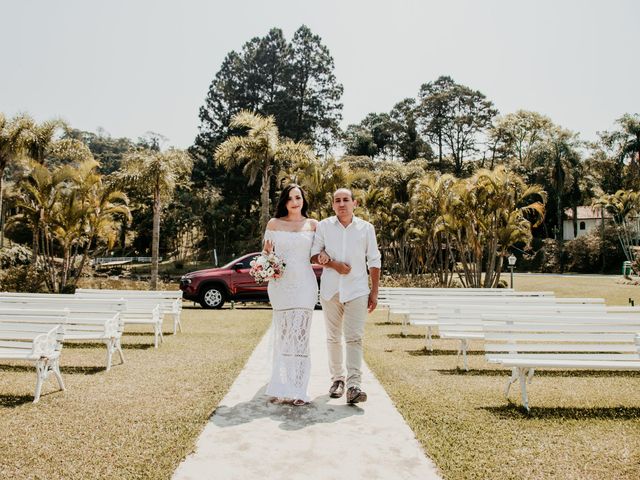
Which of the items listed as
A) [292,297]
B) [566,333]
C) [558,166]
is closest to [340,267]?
[292,297]

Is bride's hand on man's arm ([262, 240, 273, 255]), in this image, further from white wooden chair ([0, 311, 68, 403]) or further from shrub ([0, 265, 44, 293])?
shrub ([0, 265, 44, 293])

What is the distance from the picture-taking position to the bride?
5586mm

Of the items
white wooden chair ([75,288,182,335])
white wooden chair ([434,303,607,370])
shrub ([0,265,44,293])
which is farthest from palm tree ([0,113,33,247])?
white wooden chair ([434,303,607,370])

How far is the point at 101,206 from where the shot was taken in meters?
22.1

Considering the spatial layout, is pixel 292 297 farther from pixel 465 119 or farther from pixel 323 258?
pixel 465 119

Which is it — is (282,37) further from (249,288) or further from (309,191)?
(249,288)

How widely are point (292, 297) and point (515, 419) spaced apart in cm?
253

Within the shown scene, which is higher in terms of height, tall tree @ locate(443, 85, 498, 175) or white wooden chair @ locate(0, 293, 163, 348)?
tall tree @ locate(443, 85, 498, 175)

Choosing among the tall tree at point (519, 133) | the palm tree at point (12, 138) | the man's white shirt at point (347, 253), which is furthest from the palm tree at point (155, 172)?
the tall tree at point (519, 133)

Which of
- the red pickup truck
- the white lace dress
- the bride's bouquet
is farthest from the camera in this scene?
the red pickup truck

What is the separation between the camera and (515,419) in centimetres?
512

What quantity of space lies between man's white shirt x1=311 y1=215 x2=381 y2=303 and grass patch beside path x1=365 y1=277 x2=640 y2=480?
1.31 meters

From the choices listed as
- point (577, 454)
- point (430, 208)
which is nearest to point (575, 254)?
point (430, 208)

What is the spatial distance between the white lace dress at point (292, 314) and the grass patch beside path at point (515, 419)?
44.1 inches
